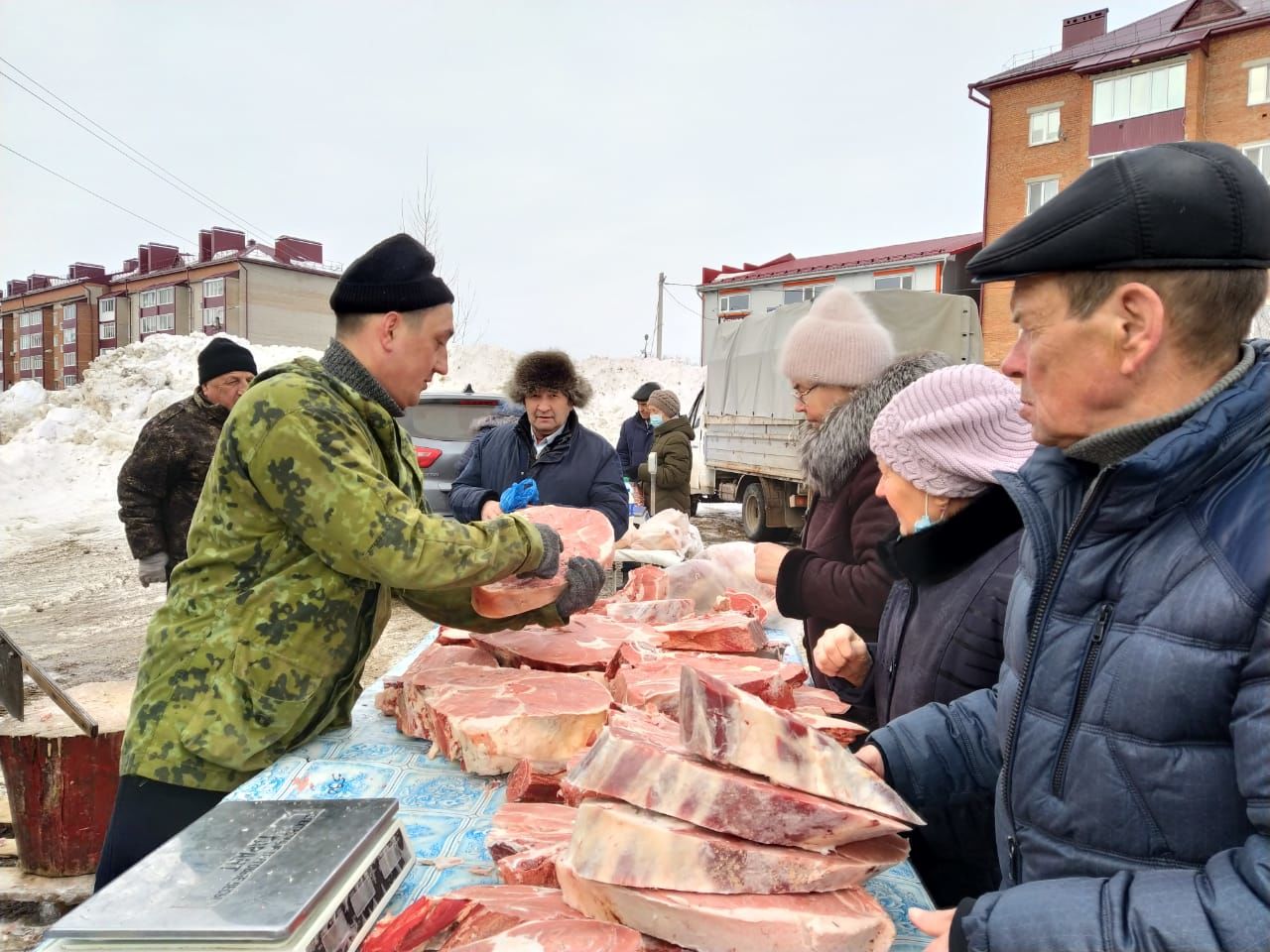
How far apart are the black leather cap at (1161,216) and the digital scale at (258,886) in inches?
55.9

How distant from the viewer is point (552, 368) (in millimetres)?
5172

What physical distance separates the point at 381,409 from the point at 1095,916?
6.31 ft

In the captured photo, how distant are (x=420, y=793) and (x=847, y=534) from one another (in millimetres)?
1642

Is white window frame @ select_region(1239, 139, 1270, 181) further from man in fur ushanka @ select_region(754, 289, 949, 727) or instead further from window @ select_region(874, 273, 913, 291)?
man in fur ushanka @ select_region(754, 289, 949, 727)

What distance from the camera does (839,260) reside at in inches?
1417

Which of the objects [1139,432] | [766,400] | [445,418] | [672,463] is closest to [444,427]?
[445,418]

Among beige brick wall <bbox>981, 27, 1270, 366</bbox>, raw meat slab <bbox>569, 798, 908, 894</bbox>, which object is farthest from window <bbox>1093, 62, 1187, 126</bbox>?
raw meat slab <bbox>569, 798, 908, 894</bbox>

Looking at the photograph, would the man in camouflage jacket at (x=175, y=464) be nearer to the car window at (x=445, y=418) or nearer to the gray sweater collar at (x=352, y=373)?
the gray sweater collar at (x=352, y=373)

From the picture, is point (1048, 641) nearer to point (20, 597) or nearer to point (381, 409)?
point (381, 409)

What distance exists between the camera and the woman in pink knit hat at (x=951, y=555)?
76.5 inches

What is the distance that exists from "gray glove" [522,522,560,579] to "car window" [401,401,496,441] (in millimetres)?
6301

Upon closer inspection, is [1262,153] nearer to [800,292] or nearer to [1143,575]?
[800,292]

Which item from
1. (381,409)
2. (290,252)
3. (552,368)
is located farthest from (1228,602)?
(290,252)

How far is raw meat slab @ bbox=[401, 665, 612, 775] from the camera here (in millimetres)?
2109
